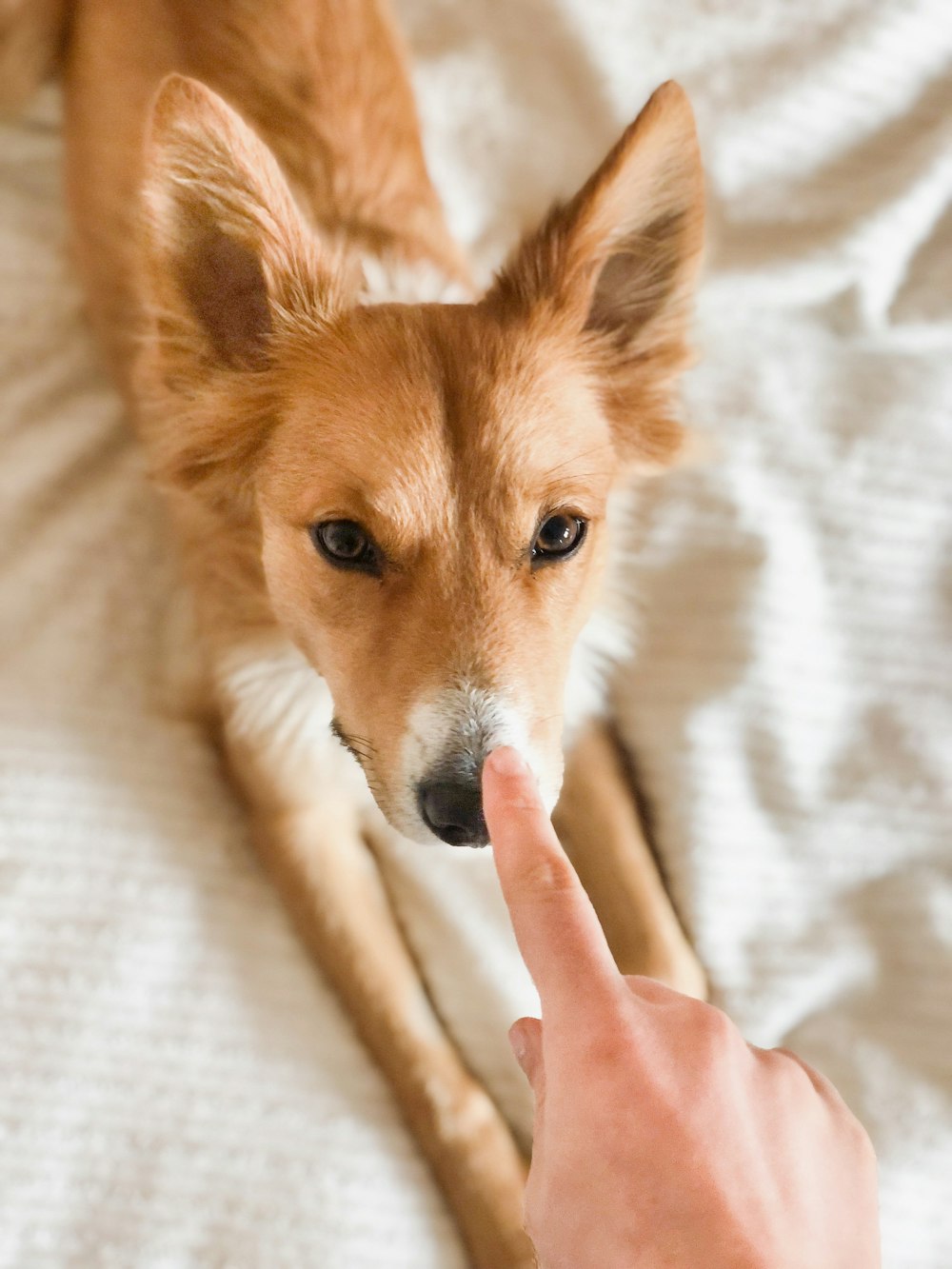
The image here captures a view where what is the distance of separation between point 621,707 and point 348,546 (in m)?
A: 0.86

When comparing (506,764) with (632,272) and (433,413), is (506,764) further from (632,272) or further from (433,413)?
(632,272)

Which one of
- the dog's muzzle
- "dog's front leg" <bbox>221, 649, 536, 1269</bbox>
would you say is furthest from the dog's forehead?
"dog's front leg" <bbox>221, 649, 536, 1269</bbox>

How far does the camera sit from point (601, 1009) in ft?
3.72

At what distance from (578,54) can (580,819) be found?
6.33 feet

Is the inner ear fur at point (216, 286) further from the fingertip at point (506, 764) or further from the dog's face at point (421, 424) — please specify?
the fingertip at point (506, 764)

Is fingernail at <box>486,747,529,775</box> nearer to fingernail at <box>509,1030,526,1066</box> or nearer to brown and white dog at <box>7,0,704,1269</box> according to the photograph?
brown and white dog at <box>7,0,704,1269</box>

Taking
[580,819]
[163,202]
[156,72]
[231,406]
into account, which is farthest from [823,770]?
[156,72]

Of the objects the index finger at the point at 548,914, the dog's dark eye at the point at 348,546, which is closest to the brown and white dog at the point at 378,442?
the dog's dark eye at the point at 348,546

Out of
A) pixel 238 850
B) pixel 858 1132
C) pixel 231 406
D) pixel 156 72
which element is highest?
pixel 156 72

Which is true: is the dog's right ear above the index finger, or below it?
above

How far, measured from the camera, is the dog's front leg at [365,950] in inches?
72.4

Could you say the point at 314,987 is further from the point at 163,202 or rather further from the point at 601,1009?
the point at 163,202

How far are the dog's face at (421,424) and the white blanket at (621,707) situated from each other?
0.52 metres

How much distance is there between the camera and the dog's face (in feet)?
5.08
